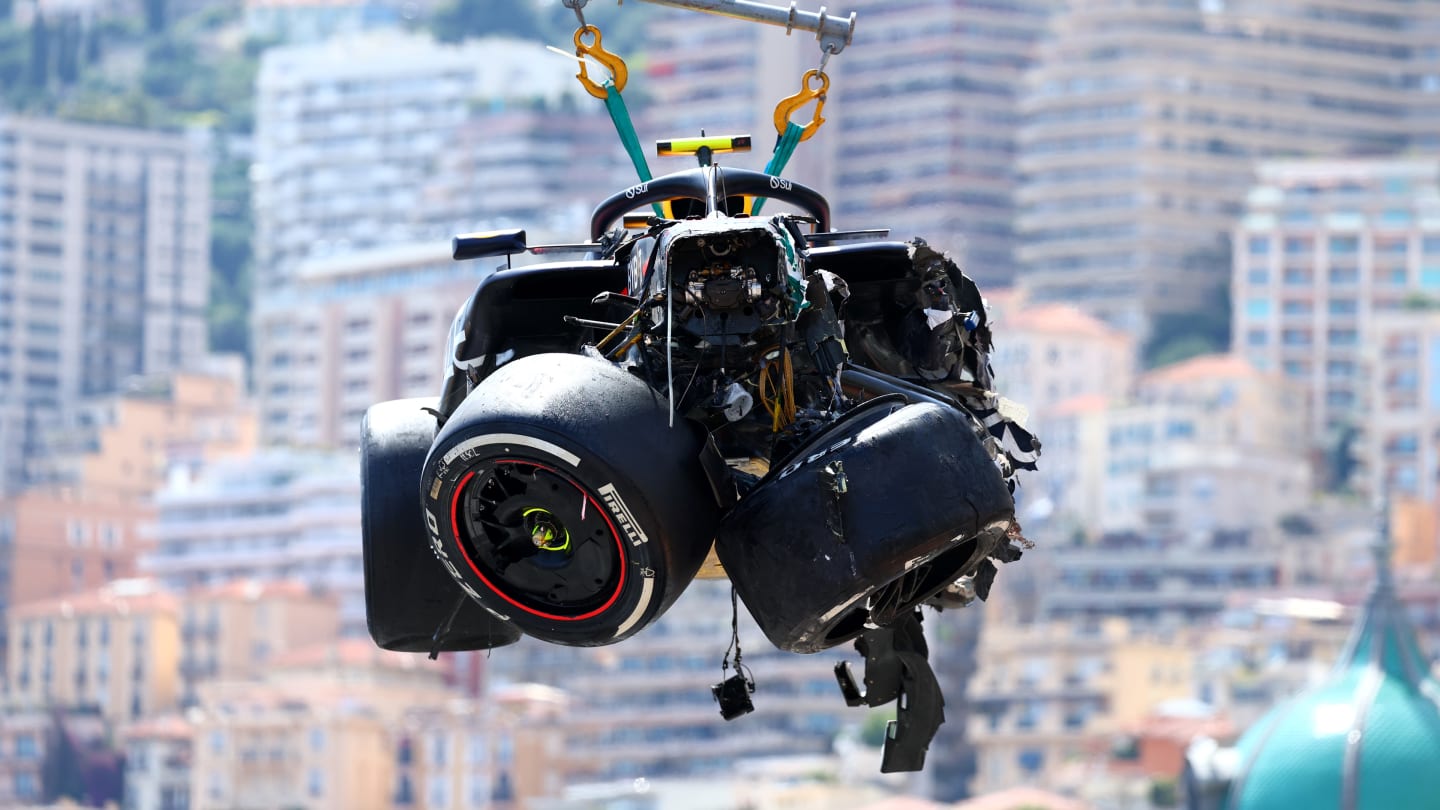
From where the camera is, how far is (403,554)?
15430 mm

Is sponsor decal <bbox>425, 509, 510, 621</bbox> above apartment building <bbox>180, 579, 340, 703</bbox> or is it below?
above

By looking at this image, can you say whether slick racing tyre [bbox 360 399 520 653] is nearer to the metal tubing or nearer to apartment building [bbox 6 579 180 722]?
the metal tubing

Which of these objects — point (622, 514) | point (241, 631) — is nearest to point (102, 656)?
point (241, 631)

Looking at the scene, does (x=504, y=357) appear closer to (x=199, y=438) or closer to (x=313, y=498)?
(x=313, y=498)

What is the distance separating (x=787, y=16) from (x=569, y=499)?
8.21 ft

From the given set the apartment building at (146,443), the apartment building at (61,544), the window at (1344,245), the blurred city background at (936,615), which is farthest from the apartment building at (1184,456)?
the apartment building at (61,544)

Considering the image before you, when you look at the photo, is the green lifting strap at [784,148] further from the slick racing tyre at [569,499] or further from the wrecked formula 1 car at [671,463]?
the slick racing tyre at [569,499]

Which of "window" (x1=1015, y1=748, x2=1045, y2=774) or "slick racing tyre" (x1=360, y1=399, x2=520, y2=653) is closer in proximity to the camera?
"slick racing tyre" (x1=360, y1=399, x2=520, y2=653)

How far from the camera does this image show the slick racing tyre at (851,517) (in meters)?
13.8

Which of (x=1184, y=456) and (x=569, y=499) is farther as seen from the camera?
(x=1184, y=456)

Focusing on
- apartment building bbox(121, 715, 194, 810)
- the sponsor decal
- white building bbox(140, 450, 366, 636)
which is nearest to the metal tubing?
the sponsor decal

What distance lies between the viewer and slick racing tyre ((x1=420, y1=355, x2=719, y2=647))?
1376cm

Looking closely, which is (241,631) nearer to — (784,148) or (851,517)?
(784,148)

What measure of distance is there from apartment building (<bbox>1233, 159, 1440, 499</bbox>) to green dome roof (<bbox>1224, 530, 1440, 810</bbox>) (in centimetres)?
6987
